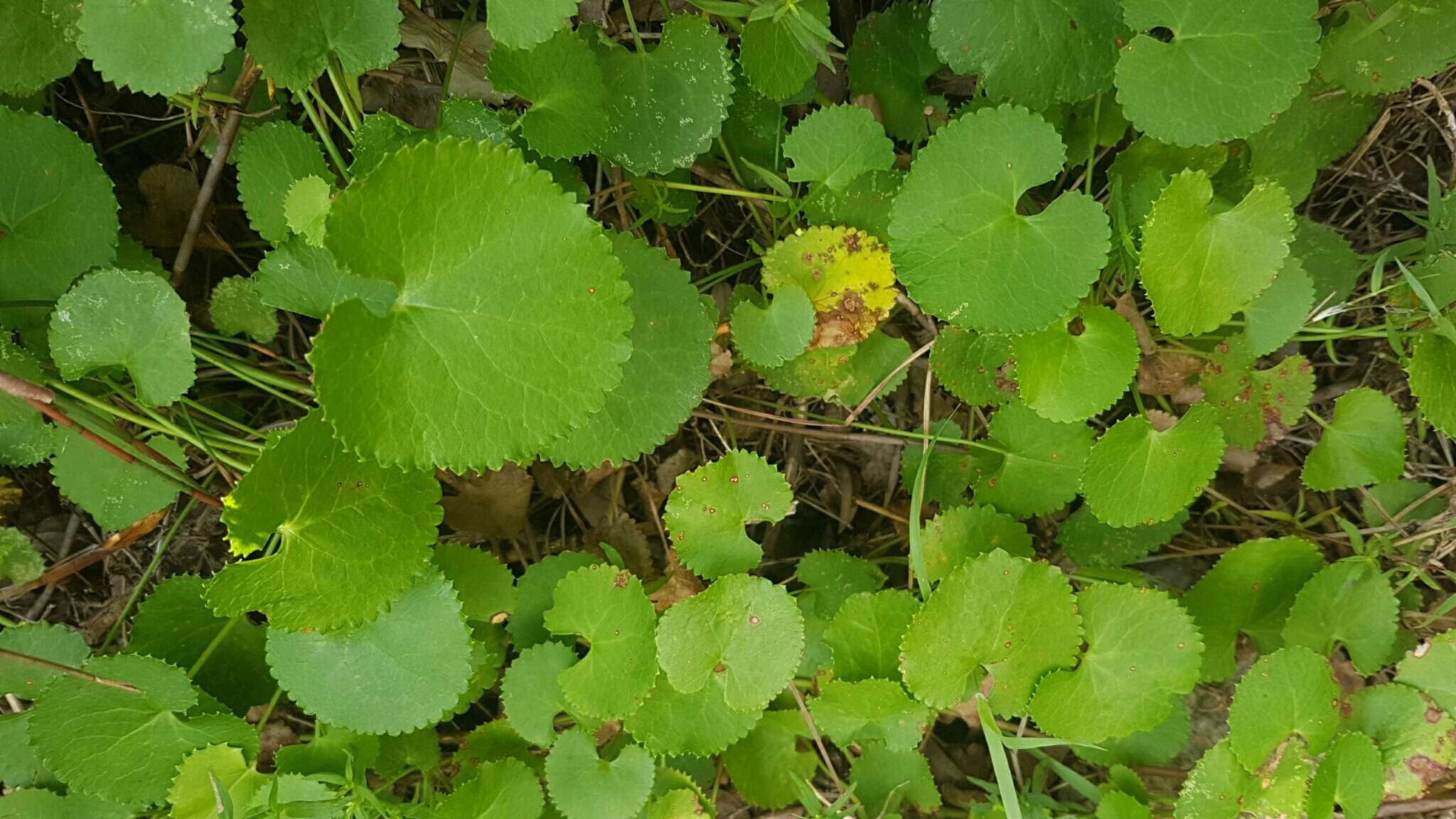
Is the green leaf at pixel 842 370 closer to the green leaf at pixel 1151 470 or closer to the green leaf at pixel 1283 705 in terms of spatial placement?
the green leaf at pixel 1151 470

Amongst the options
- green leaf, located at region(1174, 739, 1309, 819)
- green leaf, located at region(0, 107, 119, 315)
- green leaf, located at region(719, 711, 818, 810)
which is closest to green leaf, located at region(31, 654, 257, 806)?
green leaf, located at region(0, 107, 119, 315)

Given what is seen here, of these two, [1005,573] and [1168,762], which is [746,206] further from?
[1168,762]

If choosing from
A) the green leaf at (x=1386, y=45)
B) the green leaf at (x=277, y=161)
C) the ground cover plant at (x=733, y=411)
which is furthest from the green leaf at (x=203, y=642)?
the green leaf at (x=1386, y=45)

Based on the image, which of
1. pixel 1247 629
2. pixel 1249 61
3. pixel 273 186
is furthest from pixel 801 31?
pixel 1247 629

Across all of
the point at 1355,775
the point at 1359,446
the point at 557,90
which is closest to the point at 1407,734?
the point at 1355,775

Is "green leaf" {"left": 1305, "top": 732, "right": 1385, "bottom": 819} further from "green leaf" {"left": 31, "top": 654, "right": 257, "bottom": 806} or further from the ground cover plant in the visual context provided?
"green leaf" {"left": 31, "top": 654, "right": 257, "bottom": 806}
